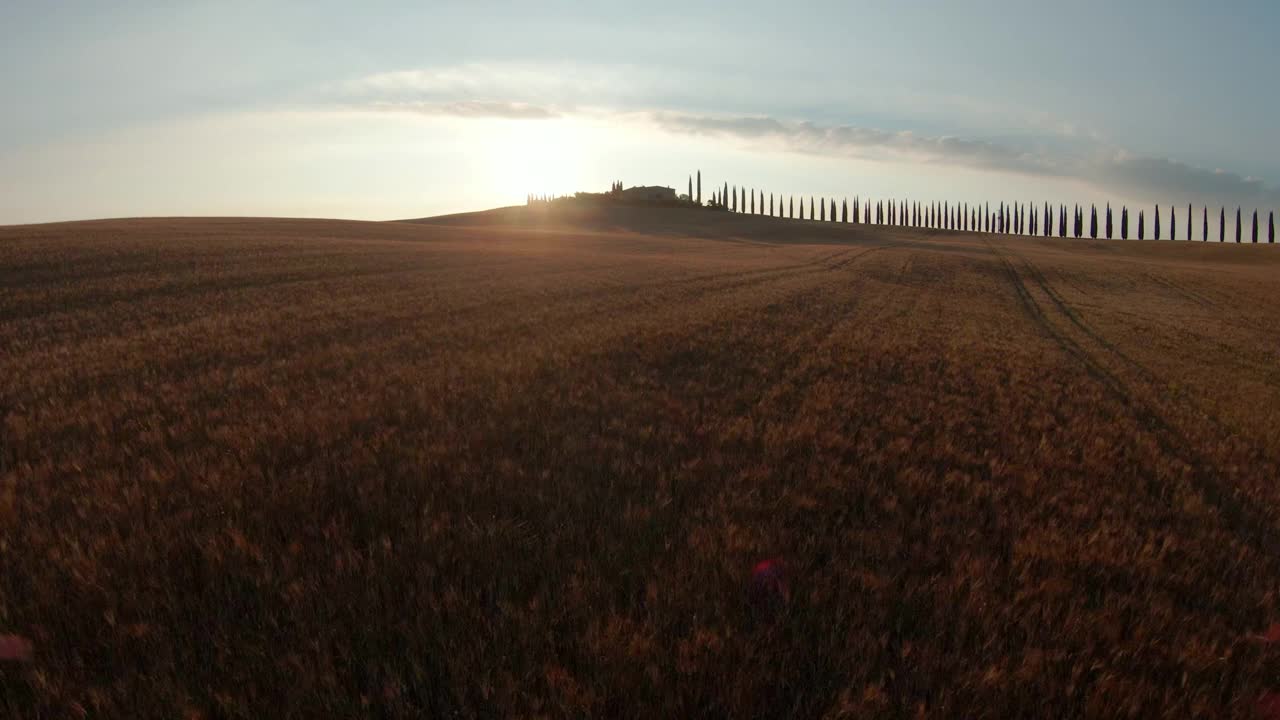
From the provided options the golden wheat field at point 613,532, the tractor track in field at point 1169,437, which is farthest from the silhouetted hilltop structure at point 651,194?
the golden wheat field at point 613,532

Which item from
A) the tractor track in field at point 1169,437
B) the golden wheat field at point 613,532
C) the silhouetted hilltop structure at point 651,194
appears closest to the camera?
the golden wheat field at point 613,532

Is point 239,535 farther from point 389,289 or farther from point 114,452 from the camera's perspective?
point 389,289

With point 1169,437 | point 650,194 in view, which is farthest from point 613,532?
point 650,194

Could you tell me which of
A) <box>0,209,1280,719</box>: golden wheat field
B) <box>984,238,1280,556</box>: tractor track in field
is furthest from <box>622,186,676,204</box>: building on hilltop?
<box>0,209,1280,719</box>: golden wheat field

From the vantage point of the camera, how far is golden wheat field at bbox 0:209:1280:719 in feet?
8.13

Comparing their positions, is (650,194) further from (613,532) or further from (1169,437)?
(613,532)

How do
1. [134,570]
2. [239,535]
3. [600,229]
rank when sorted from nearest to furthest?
[134,570] → [239,535] → [600,229]

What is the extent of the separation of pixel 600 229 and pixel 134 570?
74.2m

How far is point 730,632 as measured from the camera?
2701 mm

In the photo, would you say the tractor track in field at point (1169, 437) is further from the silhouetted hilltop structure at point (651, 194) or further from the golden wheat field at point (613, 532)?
the silhouetted hilltop structure at point (651, 194)

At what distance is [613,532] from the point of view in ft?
12.0

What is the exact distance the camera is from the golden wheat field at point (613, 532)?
8.13 ft

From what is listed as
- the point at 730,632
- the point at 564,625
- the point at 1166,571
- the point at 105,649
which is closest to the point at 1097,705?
the point at 730,632

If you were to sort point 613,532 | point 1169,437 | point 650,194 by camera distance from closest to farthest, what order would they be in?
point 613,532 < point 1169,437 < point 650,194
